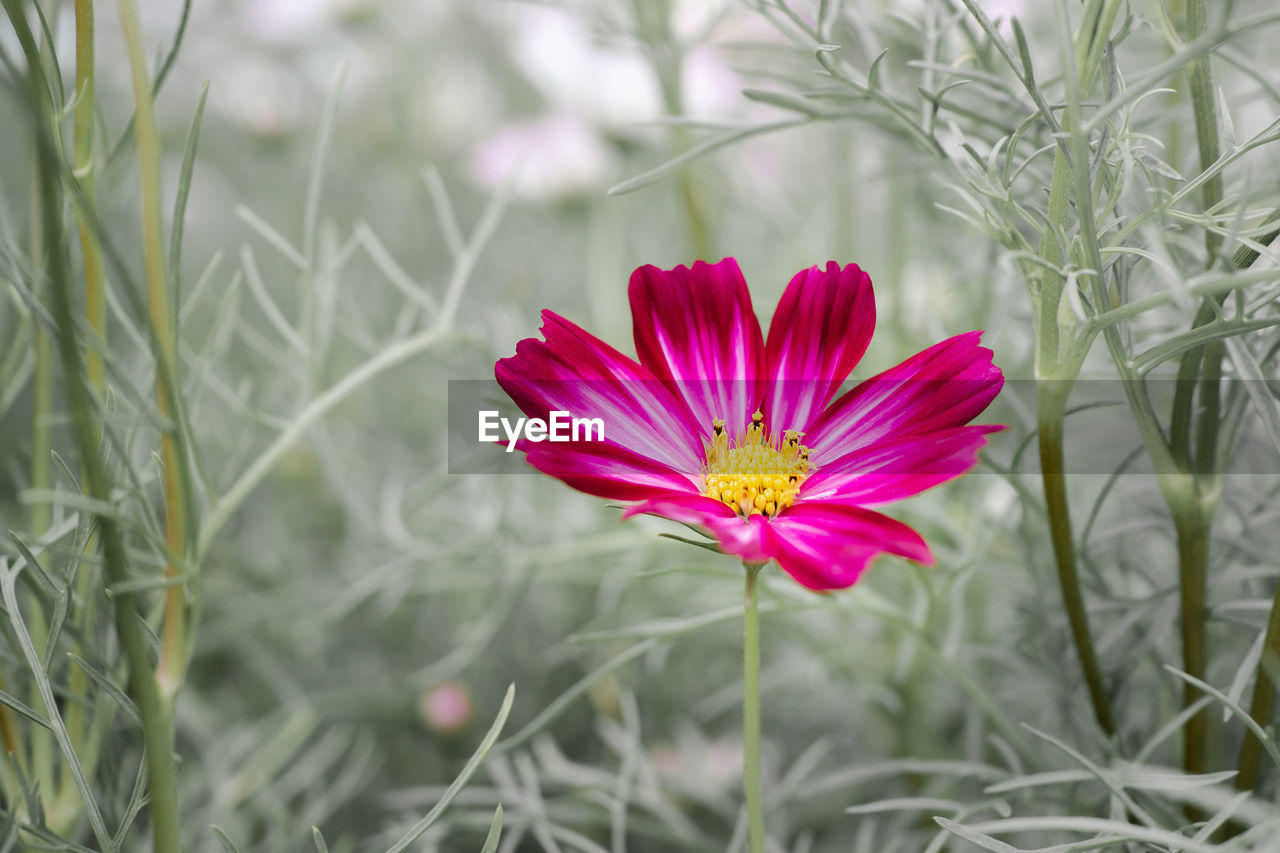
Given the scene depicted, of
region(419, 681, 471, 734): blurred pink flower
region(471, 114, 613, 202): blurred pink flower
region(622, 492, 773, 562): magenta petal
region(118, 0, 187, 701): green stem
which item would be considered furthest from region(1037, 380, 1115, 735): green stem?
region(471, 114, 613, 202): blurred pink flower

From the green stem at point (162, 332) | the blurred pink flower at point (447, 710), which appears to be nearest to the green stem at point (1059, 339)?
the green stem at point (162, 332)

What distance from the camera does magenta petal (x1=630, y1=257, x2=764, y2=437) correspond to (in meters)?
0.26

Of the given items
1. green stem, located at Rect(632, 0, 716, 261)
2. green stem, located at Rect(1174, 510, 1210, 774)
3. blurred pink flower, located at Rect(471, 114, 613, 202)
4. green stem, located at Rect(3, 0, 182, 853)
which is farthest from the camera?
blurred pink flower, located at Rect(471, 114, 613, 202)

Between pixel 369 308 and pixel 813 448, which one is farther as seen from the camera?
pixel 369 308

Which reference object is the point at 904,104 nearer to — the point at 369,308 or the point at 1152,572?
the point at 1152,572

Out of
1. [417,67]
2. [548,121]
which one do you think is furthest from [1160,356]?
[417,67]

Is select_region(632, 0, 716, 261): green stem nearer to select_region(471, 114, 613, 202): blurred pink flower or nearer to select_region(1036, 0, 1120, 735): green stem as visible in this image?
select_region(471, 114, 613, 202): blurred pink flower

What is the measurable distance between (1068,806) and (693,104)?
0.55 m

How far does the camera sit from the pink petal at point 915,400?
234mm

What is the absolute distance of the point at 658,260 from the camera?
0.91 meters

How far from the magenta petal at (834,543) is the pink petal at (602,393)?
0.14 feet

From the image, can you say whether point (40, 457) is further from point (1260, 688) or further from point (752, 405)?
point (1260, 688)

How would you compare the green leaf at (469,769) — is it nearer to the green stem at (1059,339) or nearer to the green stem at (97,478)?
the green stem at (97,478)

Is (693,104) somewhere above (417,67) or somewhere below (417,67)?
below
